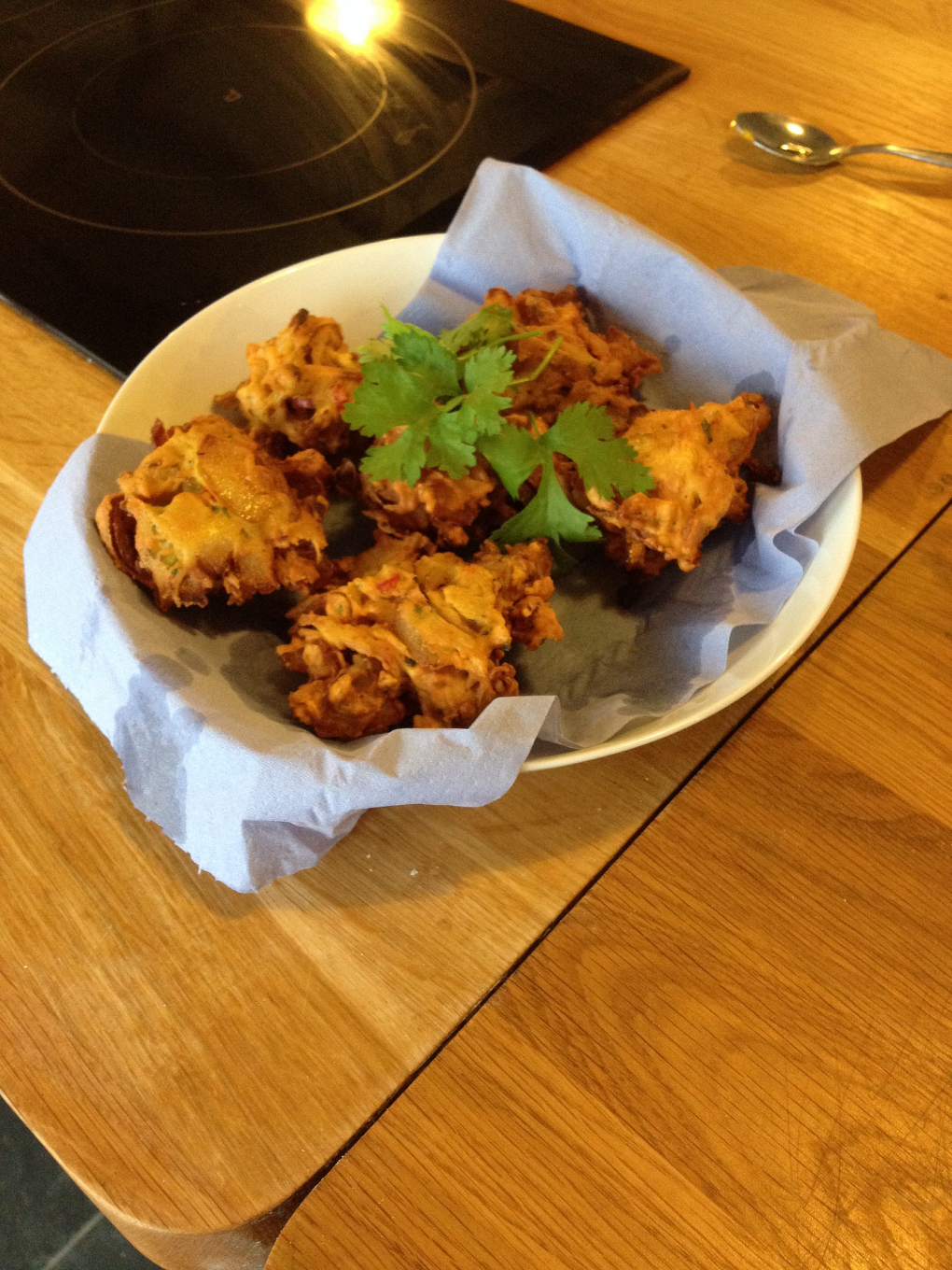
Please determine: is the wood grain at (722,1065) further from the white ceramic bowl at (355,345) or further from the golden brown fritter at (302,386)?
the golden brown fritter at (302,386)

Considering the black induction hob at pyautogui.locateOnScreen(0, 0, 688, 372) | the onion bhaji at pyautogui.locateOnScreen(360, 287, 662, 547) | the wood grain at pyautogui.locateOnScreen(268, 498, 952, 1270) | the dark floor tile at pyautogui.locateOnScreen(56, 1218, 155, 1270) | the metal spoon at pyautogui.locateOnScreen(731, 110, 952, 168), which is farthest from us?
the dark floor tile at pyautogui.locateOnScreen(56, 1218, 155, 1270)

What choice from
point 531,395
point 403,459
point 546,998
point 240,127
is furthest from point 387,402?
point 240,127

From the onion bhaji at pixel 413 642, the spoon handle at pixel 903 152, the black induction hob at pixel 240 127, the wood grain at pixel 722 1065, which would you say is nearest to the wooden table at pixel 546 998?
the wood grain at pixel 722 1065

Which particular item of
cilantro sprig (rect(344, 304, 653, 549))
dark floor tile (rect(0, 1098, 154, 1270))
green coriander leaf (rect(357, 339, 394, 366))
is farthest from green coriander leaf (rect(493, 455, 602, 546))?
dark floor tile (rect(0, 1098, 154, 1270))

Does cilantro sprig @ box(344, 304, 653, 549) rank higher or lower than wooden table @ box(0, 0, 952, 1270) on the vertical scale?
higher

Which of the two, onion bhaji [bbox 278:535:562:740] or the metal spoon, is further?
the metal spoon

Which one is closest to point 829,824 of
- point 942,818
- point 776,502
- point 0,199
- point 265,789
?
point 942,818

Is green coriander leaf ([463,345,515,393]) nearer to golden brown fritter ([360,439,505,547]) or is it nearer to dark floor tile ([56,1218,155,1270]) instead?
golden brown fritter ([360,439,505,547])
